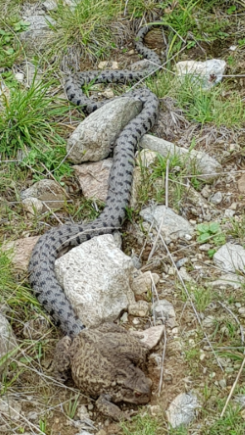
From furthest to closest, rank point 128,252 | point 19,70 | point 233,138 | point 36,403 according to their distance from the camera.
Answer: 1. point 19,70
2. point 233,138
3. point 128,252
4. point 36,403

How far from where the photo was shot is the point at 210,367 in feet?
19.4

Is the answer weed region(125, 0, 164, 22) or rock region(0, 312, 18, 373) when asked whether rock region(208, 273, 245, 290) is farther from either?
weed region(125, 0, 164, 22)

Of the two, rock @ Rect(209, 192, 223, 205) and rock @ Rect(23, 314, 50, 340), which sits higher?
rock @ Rect(23, 314, 50, 340)

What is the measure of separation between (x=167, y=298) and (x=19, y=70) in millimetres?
3664

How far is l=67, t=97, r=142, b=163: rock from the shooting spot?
7707 mm

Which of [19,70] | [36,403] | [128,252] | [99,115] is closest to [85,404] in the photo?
[36,403]

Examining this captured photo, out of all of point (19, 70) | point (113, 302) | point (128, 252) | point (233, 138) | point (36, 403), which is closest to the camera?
point (36, 403)

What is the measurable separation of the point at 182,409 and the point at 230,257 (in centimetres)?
150

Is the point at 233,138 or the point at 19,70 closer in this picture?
the point at 233,138

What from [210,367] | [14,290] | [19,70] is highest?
[19,70]

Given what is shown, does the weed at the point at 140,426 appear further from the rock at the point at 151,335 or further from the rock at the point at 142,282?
the rock at the point at 142,282

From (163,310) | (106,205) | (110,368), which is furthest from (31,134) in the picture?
(110,368)

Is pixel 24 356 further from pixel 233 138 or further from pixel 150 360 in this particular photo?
pixel 233 138

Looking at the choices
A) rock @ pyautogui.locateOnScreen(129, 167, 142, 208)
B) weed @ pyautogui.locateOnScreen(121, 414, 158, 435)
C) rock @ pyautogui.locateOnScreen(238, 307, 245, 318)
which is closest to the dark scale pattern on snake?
rock @ pyautogui.locateOnScreen(129, 167, 142, 208)
